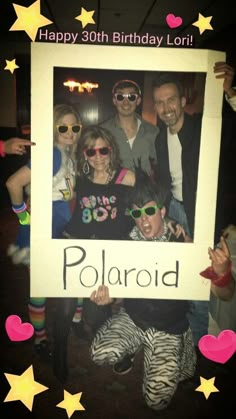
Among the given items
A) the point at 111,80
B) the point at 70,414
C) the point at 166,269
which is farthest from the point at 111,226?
the point at 70,414

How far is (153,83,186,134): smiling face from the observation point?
3.38 ft

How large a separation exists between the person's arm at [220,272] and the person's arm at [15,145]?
0.69 metres

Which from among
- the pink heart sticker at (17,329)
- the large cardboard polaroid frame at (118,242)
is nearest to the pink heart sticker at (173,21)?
the large cardboard polaroid frame at (118,242)

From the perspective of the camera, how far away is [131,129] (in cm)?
104

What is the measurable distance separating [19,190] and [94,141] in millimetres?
290

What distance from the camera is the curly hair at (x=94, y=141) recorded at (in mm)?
1039

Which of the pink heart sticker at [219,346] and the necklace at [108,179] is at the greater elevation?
the necklace at [108,179]

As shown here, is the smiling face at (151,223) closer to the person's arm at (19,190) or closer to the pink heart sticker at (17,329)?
the person's arm at (19,190)

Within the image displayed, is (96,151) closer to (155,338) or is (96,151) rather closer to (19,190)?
(19,190)

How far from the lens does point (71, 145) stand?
3.44 feet

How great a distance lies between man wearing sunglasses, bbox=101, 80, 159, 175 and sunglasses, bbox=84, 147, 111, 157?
4 cm

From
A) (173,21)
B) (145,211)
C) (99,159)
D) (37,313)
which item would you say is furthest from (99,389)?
(173,21)

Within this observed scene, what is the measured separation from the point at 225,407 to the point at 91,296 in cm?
62

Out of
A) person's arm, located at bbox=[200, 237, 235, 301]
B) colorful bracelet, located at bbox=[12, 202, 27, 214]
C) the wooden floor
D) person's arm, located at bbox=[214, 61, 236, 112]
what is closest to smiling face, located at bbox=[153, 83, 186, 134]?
person's arm, located at bbox=[214, 61, 236, 112]
